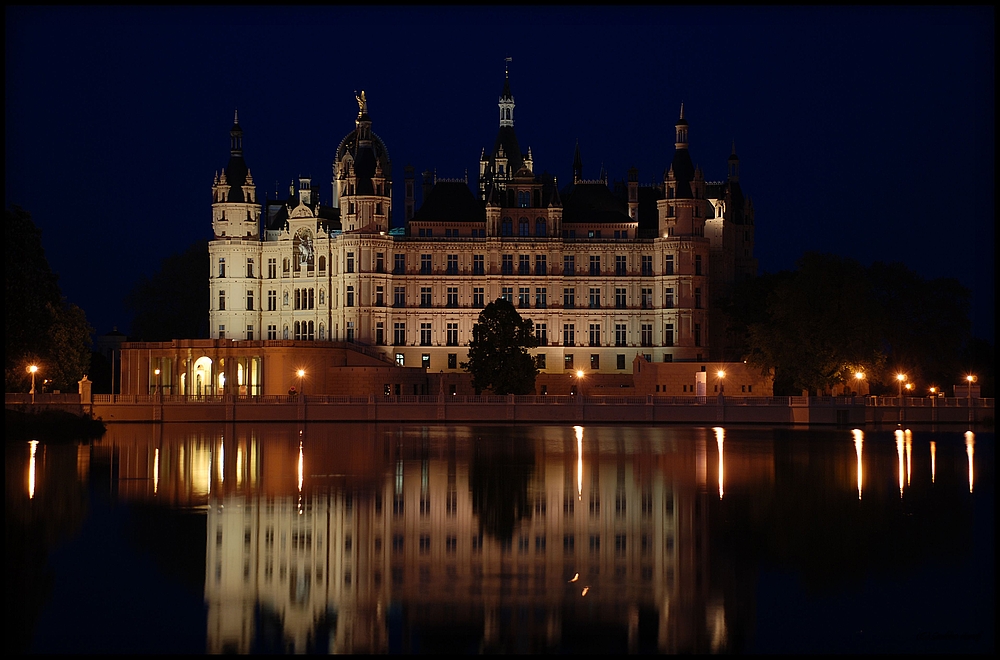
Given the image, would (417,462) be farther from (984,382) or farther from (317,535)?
(984,382)

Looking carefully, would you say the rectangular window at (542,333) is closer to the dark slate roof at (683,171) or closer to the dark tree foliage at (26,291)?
the dark slate roof at (683,171)

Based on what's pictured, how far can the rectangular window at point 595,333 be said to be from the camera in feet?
318

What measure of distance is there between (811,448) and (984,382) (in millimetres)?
47846

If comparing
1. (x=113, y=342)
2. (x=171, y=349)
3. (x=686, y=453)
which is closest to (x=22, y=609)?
(x=686, y=453)

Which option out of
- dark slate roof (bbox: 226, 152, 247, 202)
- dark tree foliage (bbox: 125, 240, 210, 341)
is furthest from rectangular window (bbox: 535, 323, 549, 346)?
dark tree foliage (bbox: 125, 240, 210, 341)

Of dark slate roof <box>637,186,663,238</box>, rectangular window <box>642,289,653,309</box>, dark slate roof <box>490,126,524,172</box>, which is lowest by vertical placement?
rectangular window <box>642,289,653,309</box>

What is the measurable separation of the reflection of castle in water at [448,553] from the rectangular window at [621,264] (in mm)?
50147

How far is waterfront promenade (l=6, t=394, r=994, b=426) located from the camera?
234 feet

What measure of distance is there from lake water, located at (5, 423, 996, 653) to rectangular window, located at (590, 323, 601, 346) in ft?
→ 163

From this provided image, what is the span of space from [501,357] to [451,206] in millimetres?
18665

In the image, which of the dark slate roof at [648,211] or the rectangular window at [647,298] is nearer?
the rectangular window at [647,298]

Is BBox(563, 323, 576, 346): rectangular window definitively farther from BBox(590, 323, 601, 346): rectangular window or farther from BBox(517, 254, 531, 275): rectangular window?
BBox(517, 254, 531, 275): rectangular window

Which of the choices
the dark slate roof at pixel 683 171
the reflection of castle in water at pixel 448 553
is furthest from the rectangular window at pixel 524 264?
the reflection of castle in water at pixel 448 553

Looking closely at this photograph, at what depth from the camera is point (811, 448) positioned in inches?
2078
